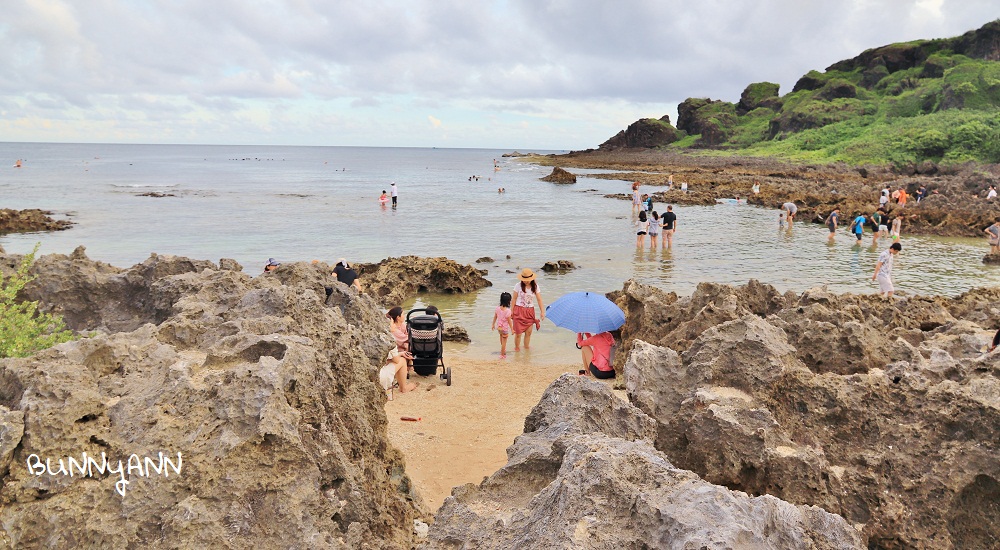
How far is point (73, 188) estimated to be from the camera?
175 feet

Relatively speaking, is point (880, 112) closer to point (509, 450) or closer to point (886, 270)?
point (886, 270)

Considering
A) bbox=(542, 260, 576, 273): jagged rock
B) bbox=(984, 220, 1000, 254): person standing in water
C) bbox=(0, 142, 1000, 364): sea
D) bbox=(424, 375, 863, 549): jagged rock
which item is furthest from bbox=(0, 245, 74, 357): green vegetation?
bbox=(984, 220, 1000, 254): person standing in water

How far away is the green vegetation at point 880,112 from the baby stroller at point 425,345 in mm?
56915

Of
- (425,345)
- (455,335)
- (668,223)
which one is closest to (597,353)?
(425,345)

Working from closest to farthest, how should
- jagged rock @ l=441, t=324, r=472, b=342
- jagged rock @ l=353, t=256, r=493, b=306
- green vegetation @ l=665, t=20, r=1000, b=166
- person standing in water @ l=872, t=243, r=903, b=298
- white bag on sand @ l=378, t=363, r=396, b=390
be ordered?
1. white bag on sand @ l=378, t=363, r=396, b=390
2. jagged rock @ l=441, t=324, r=472, b=342
3. person standing in water @ l=872, t=243, r=903, b=298
4. jagged rock @ l=353, t=256, r=493, b=306
5. green vegetation @ l=665, t=20, r=1000, b=166

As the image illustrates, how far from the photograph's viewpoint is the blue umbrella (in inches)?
386

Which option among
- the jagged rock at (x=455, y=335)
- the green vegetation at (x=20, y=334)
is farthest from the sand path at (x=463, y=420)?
the green vegetation at (x=20, y=334)

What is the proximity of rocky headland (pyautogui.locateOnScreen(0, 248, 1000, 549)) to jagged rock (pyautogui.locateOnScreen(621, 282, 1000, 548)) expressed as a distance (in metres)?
0.01

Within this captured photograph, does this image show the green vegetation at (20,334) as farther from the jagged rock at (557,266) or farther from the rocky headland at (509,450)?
the jagged rock at (557,266)

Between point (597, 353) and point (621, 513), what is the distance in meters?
7.59

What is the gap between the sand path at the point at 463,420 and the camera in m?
6.39

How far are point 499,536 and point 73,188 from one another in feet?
205

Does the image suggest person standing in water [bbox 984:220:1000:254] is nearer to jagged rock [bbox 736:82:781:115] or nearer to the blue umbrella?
the blue umbrella

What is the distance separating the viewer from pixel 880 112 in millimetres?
75062
